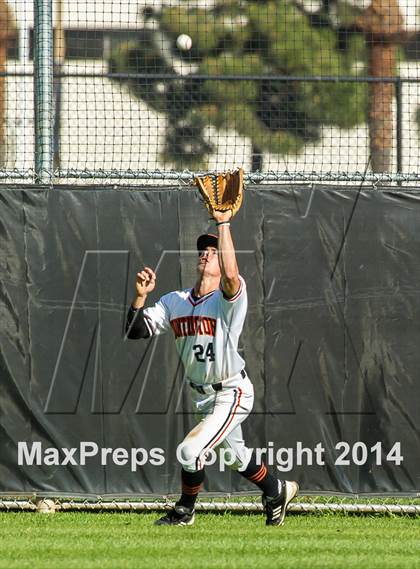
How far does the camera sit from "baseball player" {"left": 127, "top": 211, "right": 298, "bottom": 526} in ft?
24.1

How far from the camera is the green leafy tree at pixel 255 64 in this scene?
50.0 ft

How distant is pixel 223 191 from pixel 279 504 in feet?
6.98

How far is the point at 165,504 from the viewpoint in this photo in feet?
27.1

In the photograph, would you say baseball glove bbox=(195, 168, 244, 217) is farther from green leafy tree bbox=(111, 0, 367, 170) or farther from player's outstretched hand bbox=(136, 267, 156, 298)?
green leafy tree bbox=(111, 0, 367, 170)

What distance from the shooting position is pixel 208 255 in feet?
25.0

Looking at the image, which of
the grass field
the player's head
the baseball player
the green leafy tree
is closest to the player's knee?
the baseball player

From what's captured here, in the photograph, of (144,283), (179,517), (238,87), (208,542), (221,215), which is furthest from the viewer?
(238,87)

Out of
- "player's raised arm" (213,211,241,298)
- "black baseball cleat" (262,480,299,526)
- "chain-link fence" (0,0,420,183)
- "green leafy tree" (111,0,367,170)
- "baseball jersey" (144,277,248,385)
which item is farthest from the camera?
"green leafy tree" (111,0,367,170)

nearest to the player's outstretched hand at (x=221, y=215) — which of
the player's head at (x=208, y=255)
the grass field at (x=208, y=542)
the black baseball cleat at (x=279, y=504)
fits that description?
the player's head at (x=208, y=255)

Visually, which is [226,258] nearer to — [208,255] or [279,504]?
[208,255]

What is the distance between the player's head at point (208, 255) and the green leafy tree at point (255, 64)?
6684mm

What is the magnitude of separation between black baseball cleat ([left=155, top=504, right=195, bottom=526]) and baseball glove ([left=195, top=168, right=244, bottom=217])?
195 cm

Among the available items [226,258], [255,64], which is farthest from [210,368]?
[255,64]

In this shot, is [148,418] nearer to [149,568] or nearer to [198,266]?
[198,266]
